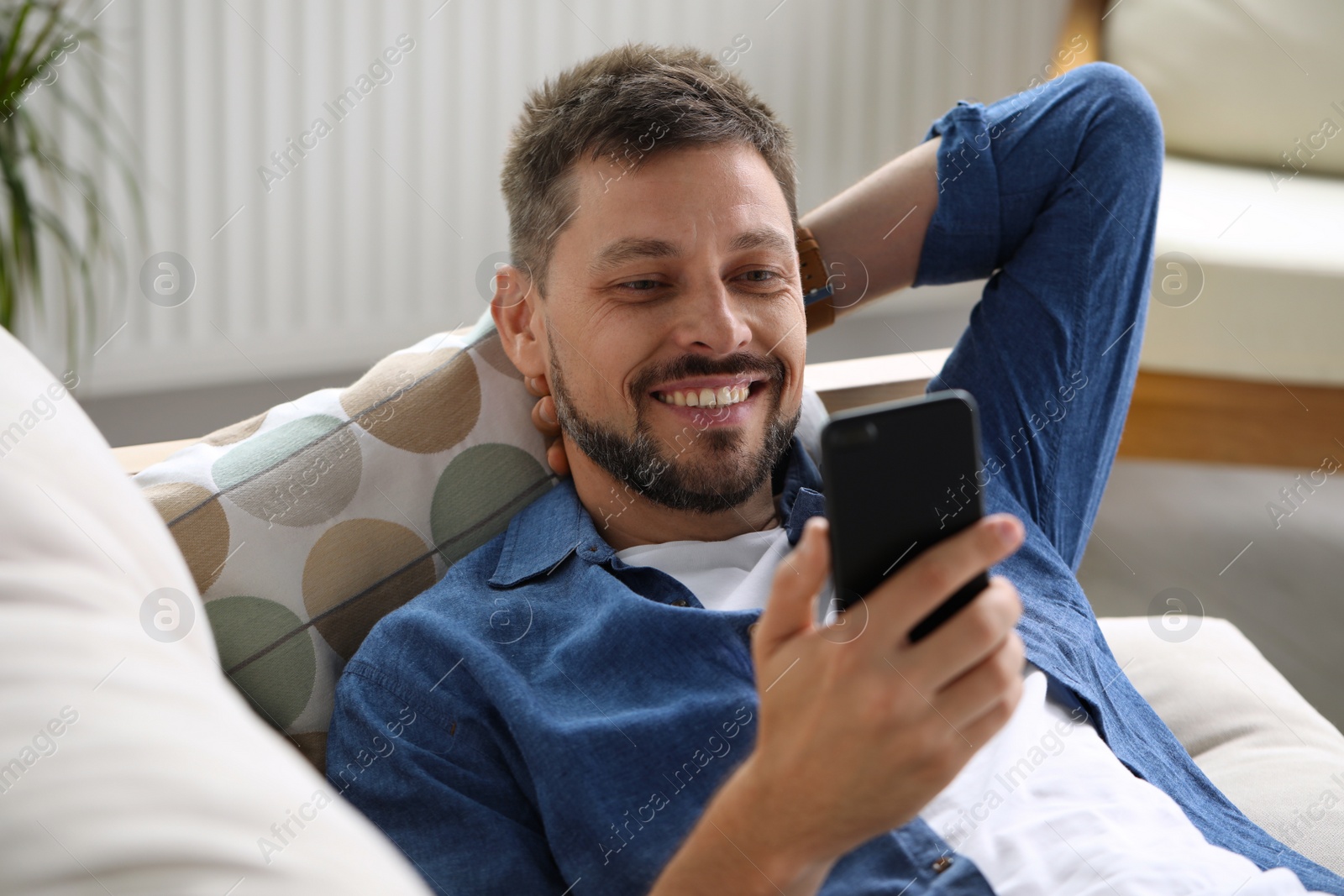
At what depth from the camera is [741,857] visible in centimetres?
56

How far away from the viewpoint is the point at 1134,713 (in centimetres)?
101

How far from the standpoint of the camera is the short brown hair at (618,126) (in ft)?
3.25

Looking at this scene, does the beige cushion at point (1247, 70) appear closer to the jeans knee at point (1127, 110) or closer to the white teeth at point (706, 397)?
the jeans knee at point (1127, 110)

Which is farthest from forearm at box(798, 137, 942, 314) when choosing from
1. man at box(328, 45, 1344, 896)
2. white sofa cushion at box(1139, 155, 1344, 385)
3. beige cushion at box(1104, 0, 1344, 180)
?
beige cushion at box(1104, 0, 1344, 180)

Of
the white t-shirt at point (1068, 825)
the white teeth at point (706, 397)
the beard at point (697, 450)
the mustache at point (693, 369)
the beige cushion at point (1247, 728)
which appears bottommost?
the beige cushion at point (1247, 728)

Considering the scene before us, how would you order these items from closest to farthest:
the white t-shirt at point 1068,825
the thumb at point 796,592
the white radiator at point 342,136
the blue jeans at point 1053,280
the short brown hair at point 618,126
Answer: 1. the thumb at point 796,592
2. the white t-shirt at point 1068,825
3. the short brown hair at point 618,126
4. the blue jeans at point 1053,280
5. the white radiator at point 342,136

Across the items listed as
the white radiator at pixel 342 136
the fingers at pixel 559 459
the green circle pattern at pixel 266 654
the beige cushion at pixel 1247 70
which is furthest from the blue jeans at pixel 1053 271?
the white radiator at pixel 342 136

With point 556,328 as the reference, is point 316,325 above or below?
below

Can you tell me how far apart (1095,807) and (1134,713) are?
24cm

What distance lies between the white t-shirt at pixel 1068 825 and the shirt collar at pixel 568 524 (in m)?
0.16

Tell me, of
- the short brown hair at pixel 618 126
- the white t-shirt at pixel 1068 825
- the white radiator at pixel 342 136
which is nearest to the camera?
the white t-shirt at pixel 1068 825

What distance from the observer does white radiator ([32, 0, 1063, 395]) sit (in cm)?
202

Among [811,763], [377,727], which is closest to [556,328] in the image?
[377,727]

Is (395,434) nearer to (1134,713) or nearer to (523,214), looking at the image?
(523,214)
